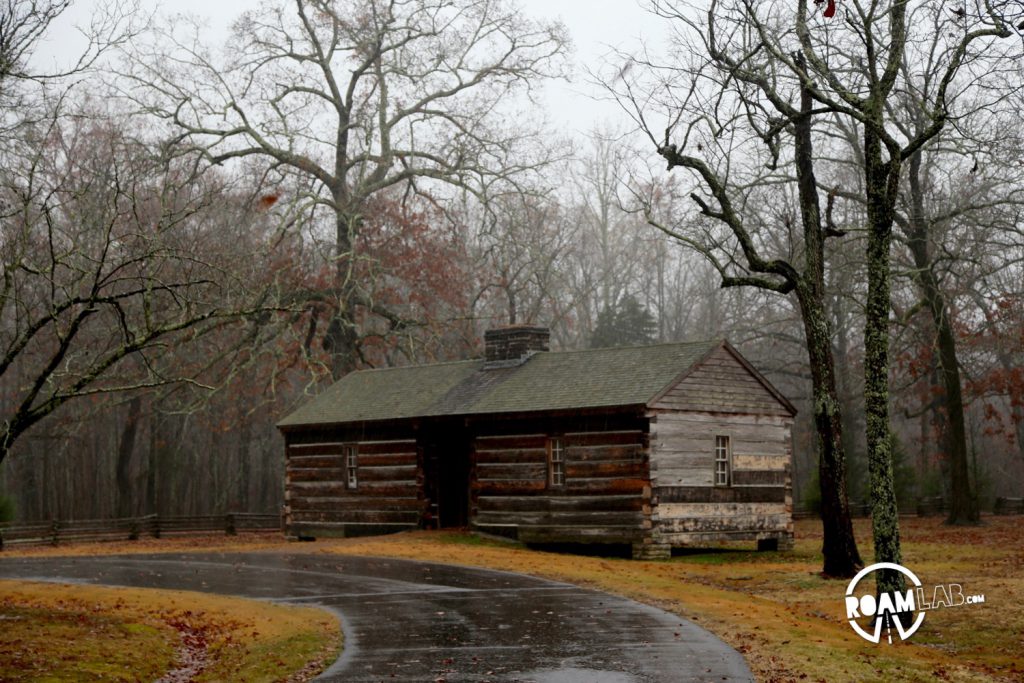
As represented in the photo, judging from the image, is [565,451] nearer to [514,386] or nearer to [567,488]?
[567,488]

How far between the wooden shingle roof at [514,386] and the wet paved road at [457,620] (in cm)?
613

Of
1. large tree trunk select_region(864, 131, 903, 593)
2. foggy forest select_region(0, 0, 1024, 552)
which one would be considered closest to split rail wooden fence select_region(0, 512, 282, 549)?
foggy forest select_region(0, 0, 1024, 552)

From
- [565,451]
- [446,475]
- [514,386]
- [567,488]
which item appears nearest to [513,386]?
[514,386]

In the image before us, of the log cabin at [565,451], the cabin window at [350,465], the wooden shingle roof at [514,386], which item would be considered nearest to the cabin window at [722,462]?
the log cabin at [565,451]

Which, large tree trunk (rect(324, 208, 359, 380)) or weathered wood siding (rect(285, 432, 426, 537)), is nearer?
weathered wood siding (rect(285, 432, 426, 537))

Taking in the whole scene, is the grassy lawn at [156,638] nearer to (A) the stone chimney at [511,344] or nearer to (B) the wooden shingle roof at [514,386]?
(B) the wooden shingle roof at [514,386]

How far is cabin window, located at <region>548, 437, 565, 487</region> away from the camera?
1200 inches

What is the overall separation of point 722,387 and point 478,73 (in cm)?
1737

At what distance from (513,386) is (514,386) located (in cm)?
4

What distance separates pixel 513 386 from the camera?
32.8 meters

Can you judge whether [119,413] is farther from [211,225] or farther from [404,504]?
[404,504]

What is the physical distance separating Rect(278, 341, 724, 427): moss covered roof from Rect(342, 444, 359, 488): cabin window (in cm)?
94

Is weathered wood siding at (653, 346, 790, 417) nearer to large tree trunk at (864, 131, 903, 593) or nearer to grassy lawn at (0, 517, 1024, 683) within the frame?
grassy lawn at (0, 517, 1024, 683)

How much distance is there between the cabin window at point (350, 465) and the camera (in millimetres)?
35500
